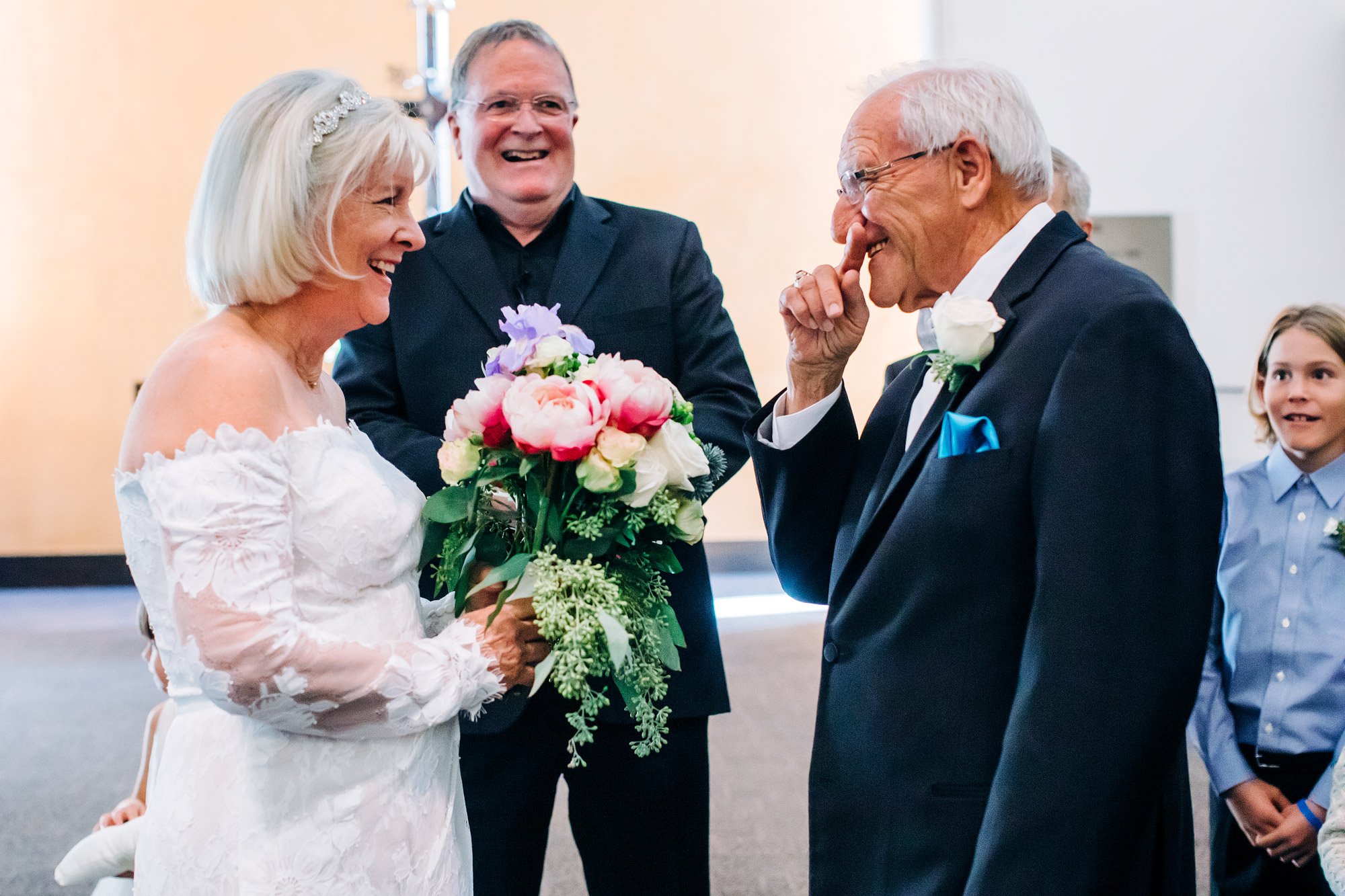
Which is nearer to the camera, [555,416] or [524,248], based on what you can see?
[555,416]

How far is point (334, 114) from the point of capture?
161cm

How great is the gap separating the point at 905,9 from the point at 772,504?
7159 mm

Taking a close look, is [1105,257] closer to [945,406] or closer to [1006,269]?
[1006,269]

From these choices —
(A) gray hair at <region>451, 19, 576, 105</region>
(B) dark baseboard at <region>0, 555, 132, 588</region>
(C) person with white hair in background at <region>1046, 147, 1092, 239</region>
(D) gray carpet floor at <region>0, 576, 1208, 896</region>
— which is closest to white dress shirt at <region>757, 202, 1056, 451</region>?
(C) person with white hair in background at <region>1046, 147, 1092, 239</region>

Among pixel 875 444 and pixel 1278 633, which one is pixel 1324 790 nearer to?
pixel 1278 633

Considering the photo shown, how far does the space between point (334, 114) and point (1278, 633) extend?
2.12 metres

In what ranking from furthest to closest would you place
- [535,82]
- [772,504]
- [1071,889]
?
[535,82] < [772,504] < [1071,889]

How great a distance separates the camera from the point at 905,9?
813 cm

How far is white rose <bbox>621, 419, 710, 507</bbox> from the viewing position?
1587 mm

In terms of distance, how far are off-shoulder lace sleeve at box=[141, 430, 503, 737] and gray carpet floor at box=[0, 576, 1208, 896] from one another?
2.23 meters

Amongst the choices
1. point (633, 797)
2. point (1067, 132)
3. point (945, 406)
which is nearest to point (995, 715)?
point (945, 406)

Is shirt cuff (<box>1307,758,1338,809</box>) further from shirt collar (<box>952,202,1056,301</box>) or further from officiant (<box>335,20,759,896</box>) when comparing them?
shirt collar (<box>952,202,1056,301</box>)

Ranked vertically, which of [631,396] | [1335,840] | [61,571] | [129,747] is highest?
[631,396]

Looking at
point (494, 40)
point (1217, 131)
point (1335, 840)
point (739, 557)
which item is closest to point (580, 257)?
point (494, 40)
